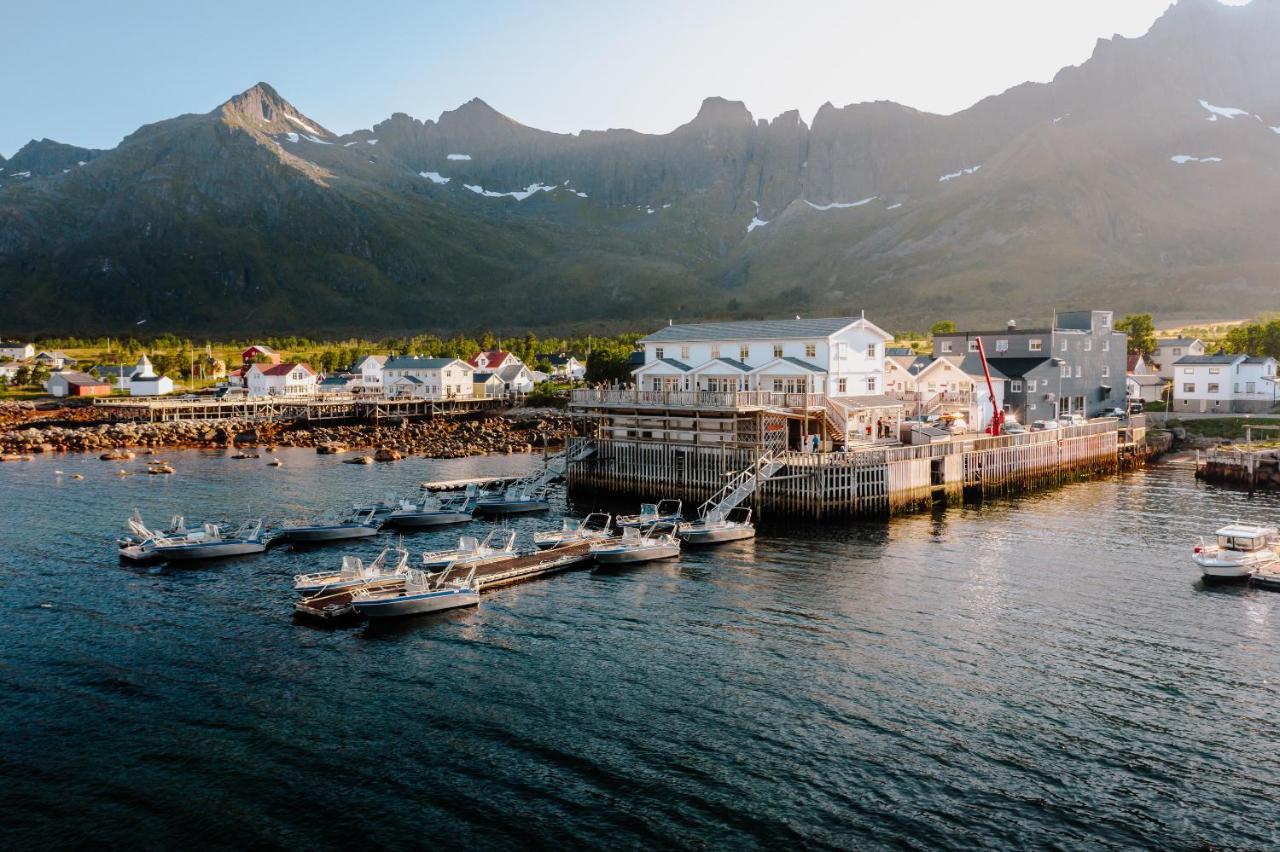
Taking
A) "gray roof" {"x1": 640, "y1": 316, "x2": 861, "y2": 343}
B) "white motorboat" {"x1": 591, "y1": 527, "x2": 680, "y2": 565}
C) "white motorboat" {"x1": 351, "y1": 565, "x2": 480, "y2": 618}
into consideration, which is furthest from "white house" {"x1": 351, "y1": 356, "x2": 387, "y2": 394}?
"white motorboat" {"x1": 351, "y1": 565, "x2": 480, "y2": 618}

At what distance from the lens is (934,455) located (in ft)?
234

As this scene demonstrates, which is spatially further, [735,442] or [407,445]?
[407,445]

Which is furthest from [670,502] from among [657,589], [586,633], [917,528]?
[586,633]

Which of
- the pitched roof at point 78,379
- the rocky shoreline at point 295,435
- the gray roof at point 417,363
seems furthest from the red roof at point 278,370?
the pitched roof at point 78,379

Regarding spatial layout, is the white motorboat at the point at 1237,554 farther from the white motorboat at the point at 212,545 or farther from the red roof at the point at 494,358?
the red roof at the point at 494,358

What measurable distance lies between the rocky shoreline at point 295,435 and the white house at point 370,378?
27226mm

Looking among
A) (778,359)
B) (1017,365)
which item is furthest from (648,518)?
(1017,365)

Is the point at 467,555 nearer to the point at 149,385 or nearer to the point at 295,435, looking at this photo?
the point at 295,435

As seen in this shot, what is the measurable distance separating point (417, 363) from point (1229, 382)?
124m

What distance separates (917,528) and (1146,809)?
3812 centimetres

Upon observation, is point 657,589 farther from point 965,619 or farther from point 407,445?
point 407,445

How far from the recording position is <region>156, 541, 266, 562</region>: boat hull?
51.0 m

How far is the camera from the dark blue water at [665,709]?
77.5 ft

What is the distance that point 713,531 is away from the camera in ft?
185
